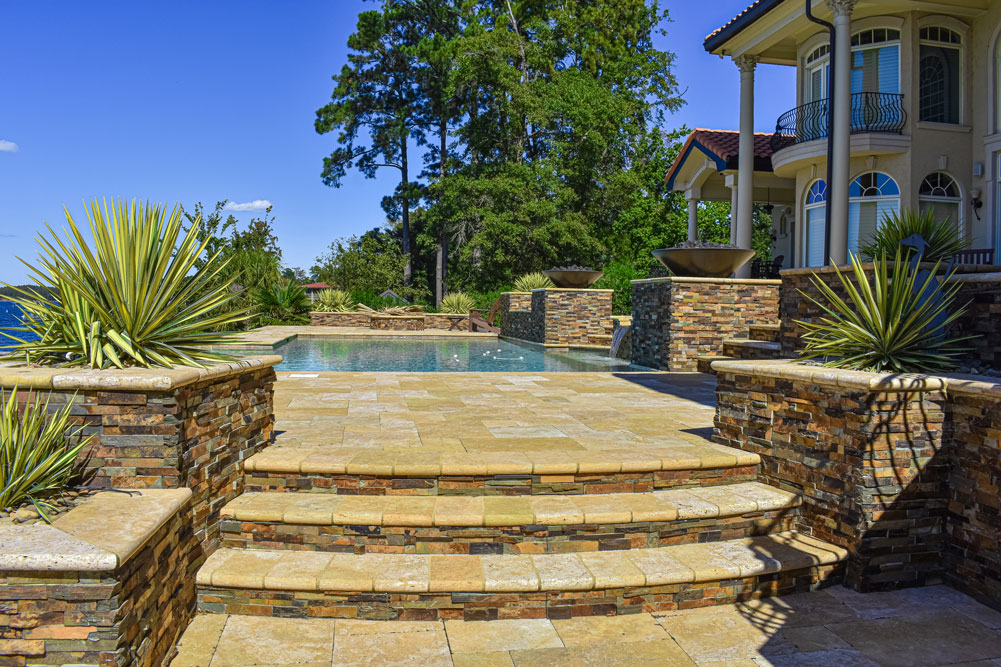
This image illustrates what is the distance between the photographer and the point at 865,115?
43.2 ft

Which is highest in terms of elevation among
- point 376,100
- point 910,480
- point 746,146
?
point 376,100

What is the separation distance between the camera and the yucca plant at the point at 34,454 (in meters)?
2.77

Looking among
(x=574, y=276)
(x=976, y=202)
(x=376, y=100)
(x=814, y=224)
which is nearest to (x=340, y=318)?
(x=574, y=276)

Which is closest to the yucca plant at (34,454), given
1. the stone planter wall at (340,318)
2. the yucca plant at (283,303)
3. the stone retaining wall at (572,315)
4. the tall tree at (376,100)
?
the stone retaining wall at (572,315)

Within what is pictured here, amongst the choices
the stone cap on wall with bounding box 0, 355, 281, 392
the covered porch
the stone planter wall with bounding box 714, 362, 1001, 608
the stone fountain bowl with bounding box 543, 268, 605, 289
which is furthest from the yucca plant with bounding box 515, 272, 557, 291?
the stone cap on wall with bounding box 0, 355, 281, 392

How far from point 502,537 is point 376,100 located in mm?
33001

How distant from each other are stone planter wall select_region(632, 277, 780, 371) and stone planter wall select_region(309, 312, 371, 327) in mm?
13947

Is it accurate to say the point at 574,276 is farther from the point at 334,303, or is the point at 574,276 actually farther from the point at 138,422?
the point at 138,422

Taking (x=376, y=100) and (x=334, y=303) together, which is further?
(x=376, y=100)

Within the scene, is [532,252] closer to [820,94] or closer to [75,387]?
[820,94]

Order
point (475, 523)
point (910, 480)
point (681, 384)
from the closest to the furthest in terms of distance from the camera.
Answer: point (475, 523)
point (910, 480)
point (681, 384)

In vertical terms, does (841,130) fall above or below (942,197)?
above

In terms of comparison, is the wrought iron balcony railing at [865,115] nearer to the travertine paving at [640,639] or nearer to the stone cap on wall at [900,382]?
the stone cap on wall at [900,382]

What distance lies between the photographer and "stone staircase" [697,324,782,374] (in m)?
8.46
